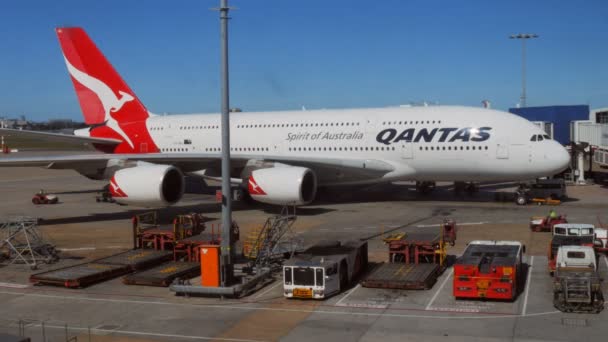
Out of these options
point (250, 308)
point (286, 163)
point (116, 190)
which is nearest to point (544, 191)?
point (286, 163)

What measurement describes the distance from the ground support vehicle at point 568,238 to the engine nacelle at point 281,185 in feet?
37.5

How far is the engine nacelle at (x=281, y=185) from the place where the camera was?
29.0 m

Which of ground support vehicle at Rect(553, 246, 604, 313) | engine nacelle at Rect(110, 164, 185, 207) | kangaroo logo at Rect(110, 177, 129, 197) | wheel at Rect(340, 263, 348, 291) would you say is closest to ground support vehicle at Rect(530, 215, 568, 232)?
ground support vehicle at Rect(553, 246, 604, 313)

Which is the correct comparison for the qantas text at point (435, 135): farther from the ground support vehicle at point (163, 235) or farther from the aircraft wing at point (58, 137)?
the aircraft wing at point (58, 137)

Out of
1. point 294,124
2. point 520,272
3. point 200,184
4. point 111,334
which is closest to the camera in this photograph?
point 111,334

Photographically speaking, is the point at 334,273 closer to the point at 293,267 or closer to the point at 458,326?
the point at 293,267

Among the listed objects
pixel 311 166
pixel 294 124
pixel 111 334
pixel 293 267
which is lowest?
pixel 111 334

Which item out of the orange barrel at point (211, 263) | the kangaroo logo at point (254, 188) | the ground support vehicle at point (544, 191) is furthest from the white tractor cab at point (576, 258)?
the ground support vehicle at point (544, 191)

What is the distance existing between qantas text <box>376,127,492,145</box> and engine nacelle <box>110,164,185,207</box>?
10.7 m

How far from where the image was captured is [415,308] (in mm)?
15594

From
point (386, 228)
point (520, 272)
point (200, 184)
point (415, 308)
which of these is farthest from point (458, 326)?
point (200, 184)

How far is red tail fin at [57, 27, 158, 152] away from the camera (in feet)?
127

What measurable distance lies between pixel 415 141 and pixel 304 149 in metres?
6.15

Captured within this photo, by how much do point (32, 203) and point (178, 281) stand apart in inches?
976
